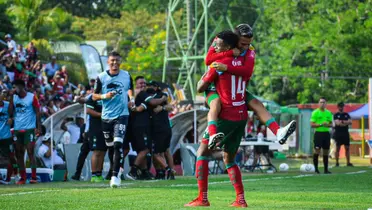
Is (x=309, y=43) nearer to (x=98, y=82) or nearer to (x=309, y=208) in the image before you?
(x=98, y=82)

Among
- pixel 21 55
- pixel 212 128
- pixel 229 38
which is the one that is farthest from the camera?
pixel 21 55

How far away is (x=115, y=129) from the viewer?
16.2 metres

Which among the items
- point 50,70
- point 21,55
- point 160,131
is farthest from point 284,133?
point 50,70

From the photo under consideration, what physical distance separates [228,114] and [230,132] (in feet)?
0.81

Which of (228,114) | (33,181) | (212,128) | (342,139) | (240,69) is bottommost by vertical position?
(33,181)

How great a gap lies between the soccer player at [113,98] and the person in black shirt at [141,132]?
3007 millimetres

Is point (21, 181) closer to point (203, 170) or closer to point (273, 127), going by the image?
point (203, 170)

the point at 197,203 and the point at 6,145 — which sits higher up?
the point at 6,145

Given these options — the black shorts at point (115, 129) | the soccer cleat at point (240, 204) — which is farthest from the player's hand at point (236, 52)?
the black shorts at point (115, 129)

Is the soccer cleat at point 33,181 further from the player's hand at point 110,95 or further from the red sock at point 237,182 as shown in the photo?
the red sock at point 237,182

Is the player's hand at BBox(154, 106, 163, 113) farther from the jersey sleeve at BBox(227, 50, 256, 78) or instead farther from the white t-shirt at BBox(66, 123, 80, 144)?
the jersey sleeve at BBox(227, 50, 256, 78)

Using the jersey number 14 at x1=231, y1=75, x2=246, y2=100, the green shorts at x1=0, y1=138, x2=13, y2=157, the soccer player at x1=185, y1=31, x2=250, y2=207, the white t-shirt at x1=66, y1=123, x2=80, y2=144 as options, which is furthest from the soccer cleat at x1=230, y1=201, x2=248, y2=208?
the white t-shirt at x1=66, y1=123, x2=80, y2=144

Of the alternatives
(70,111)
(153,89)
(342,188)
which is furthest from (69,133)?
(342,188)

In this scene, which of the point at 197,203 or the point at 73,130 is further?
the point at 73,130
